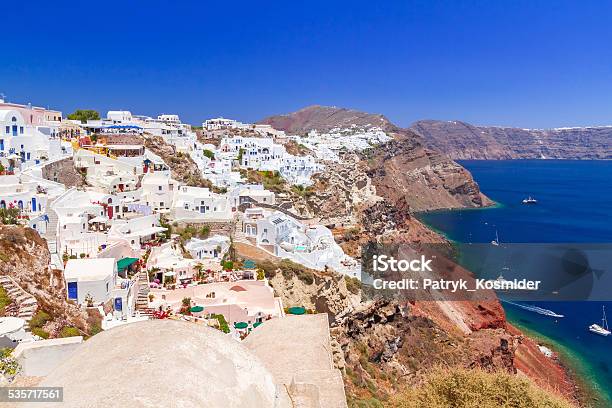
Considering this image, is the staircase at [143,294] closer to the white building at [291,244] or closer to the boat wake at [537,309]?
the white building at [291,244]

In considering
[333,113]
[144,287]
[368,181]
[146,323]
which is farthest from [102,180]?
[333,113]

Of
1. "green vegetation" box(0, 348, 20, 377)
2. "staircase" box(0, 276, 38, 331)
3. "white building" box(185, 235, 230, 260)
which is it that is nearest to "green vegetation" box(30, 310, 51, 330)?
"staircase" box(0, 276, 38, 331)

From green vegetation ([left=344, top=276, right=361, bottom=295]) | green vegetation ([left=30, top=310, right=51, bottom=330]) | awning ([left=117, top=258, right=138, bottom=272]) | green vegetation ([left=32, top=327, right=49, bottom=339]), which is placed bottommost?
green vegetation ([left=344, top=276, right=361, bottom=295])

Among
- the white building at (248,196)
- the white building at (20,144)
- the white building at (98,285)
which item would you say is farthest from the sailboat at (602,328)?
the white building at (20,144)

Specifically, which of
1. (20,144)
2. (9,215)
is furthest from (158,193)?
(9,215)

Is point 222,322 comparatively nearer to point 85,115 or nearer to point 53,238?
point 53,238

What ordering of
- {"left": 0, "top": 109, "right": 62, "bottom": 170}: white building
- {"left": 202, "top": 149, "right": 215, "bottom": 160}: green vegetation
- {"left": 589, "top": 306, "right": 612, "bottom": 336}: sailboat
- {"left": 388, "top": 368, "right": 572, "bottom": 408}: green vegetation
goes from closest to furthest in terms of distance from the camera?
{"left": 388, "top": 368, "right": 572, "bottom": 408}: green vegetation → {"left": 0, "top": 109, "right": 62, "bottom": 170}: white building → {"left": 589, "top": 306, "right": 612, "bottom": 336}: sailboat → {"left": 202, "top": 149, "right": 215, "bottom": 160}: green vegetation

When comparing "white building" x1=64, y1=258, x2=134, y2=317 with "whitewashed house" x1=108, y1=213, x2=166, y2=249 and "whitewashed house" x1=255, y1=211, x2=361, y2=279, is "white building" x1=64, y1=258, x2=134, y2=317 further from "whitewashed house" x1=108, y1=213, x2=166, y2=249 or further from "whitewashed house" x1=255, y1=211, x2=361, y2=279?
"whitewashed house" x1=255, y1=211, x2=361, y2=279

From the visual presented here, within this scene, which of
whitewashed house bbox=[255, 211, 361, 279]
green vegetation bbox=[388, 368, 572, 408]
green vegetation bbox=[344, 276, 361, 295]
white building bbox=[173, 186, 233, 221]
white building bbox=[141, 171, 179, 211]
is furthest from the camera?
white building bbox=[141, 171, 179, 211]
